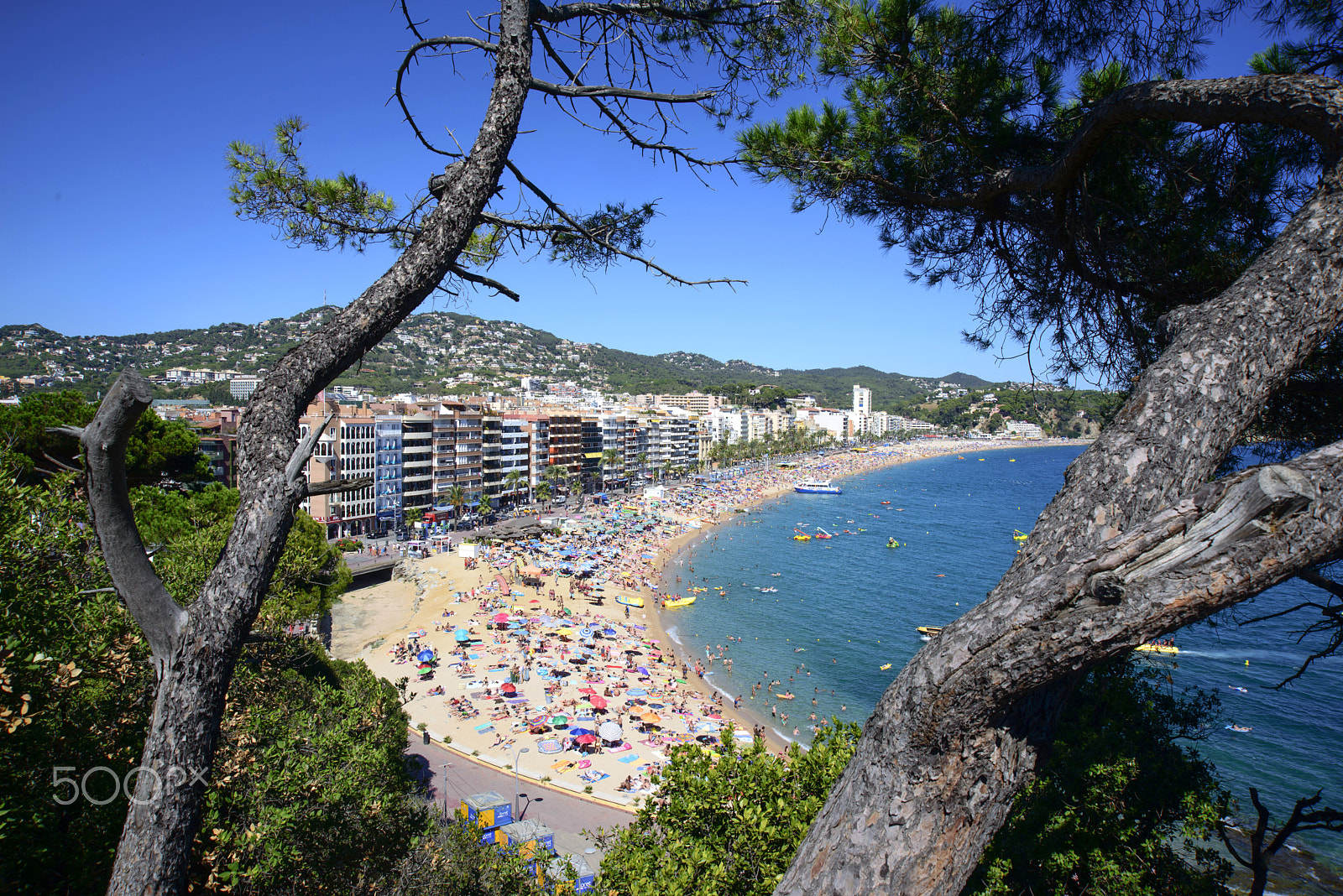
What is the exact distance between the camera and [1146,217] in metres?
3.28

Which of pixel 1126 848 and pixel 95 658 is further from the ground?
pixel 95 658

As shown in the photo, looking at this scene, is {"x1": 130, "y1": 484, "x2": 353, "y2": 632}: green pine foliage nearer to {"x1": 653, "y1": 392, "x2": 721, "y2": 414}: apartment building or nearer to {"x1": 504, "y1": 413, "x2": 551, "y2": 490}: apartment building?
{"x1": 504, "y1": 413, "x2": 551, "y2": 490}: apartment building

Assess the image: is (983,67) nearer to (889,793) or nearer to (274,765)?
(889,793)

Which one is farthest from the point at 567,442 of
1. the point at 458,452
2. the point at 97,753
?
the point at 97,753

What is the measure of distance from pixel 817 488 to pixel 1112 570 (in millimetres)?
71100

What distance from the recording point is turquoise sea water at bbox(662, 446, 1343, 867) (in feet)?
53.0

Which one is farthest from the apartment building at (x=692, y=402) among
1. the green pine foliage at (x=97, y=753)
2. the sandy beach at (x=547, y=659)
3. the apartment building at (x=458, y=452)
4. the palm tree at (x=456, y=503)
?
the green pine foliage at (x=97, y=753)

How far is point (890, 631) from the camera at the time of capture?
83.3 ft

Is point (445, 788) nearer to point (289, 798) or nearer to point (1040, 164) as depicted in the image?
point (289, 798)

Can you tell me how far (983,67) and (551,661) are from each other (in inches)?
821

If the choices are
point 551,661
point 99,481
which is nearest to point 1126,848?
point 99,481

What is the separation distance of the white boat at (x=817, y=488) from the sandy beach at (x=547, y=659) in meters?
34.9

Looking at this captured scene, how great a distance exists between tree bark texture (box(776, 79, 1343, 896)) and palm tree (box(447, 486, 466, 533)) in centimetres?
4157

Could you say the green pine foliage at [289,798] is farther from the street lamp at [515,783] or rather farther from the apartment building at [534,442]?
the apartment building at [534,442]
